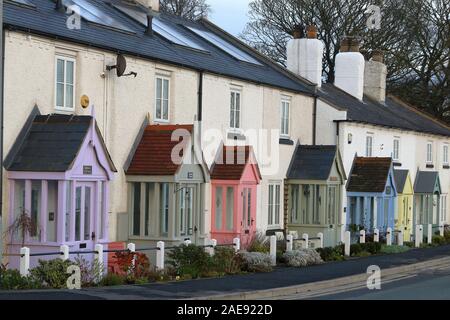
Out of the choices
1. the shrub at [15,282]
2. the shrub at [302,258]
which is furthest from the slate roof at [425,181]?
the shrub at [15,282]

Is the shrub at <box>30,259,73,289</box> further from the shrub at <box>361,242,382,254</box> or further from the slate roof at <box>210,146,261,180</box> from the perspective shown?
the shrub at <box>361,242,382,254</box>

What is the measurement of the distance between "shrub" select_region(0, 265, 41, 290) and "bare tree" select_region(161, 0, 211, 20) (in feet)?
131

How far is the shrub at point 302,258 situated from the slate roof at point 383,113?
900cm

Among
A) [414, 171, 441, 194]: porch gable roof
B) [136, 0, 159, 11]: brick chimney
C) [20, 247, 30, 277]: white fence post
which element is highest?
[136, 0, 159, 11]: brick chimney

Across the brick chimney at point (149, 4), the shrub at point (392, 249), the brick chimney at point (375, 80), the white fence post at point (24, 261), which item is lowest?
the shrub at point (392, 249)

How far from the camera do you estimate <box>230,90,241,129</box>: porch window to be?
2791 cm

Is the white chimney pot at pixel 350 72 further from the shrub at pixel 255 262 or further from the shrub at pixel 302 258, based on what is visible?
the shrub at pixel 255 262

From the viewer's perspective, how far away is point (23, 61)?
19.3 metres

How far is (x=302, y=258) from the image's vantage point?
83.6 ft

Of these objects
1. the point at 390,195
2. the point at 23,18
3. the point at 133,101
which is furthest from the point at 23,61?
the point at 390,195

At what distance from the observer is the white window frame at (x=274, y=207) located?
30.4 meters

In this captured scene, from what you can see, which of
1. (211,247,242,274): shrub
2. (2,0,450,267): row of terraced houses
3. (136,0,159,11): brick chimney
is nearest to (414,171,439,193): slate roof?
(2,0,450,267): row of terraced houses

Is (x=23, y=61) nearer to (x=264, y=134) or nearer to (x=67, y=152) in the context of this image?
(x=67, y=152)

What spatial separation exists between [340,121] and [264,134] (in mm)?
5080
